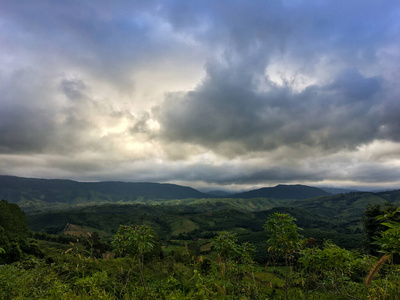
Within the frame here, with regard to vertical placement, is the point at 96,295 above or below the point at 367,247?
above

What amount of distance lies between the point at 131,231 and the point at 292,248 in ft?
23.3

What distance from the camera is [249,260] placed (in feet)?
31.9

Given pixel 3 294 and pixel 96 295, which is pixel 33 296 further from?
pixel 96 295

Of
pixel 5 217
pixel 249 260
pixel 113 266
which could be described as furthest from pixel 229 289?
pixel 5 217

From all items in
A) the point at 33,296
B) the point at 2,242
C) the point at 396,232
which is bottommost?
the point at 2,242

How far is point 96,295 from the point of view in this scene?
27.4ft

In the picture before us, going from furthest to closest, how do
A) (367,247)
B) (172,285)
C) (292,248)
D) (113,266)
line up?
(367,247) → (113,266) → (172,285) → (292,248)

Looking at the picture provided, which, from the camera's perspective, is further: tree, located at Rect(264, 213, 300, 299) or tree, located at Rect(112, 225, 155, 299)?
tree, located at Rect(112, 225, 155, 299)

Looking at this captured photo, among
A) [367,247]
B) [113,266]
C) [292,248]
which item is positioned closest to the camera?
[292,248]

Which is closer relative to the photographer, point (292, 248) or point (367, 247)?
point (292, 248)

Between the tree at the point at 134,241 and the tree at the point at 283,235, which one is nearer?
the tree at the point at 283,235

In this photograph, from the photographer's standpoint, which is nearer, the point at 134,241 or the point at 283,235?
the point at 283,235

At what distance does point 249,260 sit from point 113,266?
62.7ft

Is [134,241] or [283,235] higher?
[283,235]
